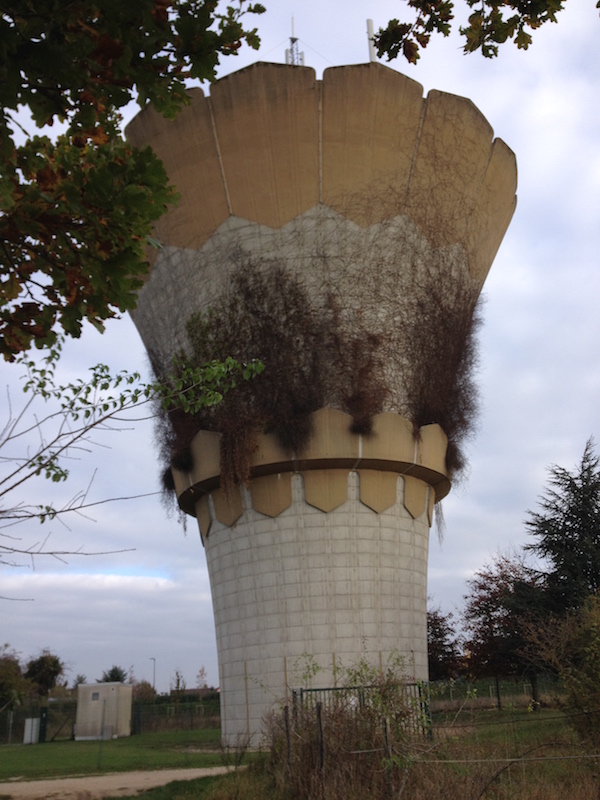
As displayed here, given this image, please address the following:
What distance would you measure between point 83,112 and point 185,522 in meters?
15.4

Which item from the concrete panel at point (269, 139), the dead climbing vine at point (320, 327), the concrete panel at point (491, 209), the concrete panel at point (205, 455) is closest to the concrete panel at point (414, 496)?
the dead climbing vine at point (320, 327)

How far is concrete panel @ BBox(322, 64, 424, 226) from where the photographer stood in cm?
1510

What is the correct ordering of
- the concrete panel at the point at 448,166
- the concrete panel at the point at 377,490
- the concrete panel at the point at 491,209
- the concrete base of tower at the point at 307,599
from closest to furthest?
the concrete base of tower at the point at 307,599 → the concrete panel at the point at 377,490 → the concrete panel at the point at 448,166 → the concrete panel at the point at 491,209

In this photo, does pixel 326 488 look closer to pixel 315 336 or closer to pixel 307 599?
pixel 307 599

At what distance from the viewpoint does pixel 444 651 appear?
3494 cm

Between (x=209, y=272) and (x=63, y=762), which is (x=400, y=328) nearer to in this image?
(x=209, y=272)

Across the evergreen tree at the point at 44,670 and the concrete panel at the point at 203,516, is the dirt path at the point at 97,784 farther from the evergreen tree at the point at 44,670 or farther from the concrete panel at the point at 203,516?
the evergreen tree at the point at 44,670

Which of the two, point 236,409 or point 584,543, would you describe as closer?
point 236,409

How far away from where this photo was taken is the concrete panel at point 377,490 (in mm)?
15766

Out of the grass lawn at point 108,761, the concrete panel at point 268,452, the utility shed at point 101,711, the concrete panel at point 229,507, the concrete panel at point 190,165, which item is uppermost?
the concrete panel at point 190,165

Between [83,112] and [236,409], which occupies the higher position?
[236,409]

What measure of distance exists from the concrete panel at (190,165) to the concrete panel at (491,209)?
5.63m

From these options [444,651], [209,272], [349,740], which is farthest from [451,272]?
[444,651]

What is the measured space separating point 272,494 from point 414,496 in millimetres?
3149
